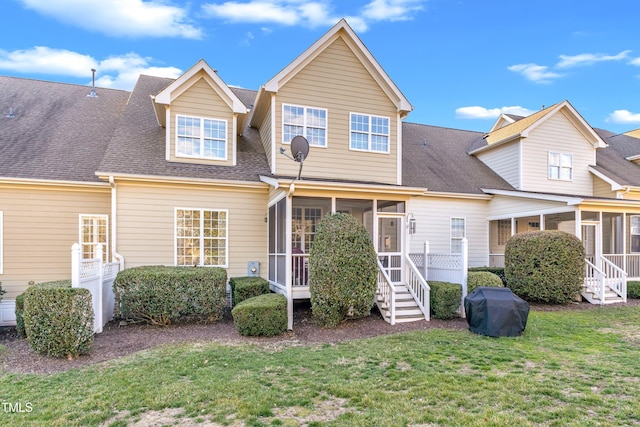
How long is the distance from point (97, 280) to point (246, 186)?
4686mm

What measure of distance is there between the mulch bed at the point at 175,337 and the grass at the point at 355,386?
52cm

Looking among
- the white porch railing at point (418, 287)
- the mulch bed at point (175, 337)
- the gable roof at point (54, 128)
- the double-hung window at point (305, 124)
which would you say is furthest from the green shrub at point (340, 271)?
the gable roof at point (54, 128)

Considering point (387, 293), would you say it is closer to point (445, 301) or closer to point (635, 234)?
point (445, 301)

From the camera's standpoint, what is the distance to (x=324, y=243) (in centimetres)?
827

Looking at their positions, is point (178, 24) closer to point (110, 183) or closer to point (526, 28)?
point (110, 183)

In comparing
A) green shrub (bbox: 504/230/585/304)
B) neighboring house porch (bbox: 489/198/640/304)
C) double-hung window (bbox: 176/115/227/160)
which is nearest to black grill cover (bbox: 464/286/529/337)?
green shrub (bbox: 504/230/585/304)

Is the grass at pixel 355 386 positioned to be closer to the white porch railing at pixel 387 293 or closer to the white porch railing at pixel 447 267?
the white porch railing at pixel 387 293

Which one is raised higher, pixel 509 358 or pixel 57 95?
pixel 57 95

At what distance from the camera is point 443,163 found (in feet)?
53.8

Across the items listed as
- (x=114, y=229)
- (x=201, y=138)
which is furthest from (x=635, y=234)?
(x=114, y=229)

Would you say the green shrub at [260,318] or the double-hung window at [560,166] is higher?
the double-hung window at [560,166]

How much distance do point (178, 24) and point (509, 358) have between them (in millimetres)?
15682

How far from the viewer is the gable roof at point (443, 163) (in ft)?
48.2

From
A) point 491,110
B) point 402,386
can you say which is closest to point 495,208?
point 402,386
